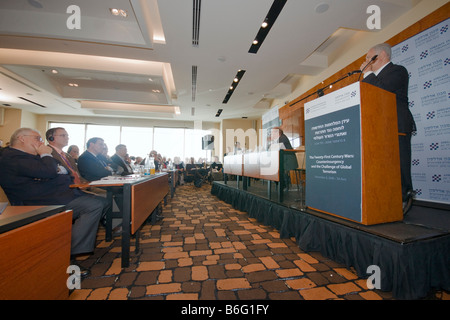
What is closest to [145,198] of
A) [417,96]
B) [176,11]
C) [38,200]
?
[38,200]

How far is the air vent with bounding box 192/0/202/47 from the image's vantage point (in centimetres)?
307

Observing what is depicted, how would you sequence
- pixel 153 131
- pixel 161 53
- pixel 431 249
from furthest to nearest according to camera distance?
pixel 153 131 → pixel 161 53 → pixel 431 249

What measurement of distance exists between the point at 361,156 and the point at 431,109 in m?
2.49

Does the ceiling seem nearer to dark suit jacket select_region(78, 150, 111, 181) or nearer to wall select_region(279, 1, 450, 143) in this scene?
wall select_region(279, 1, 450, 143)

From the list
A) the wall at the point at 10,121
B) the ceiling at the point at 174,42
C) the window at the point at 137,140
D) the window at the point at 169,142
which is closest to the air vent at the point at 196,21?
the ceiling at the point at 174,42

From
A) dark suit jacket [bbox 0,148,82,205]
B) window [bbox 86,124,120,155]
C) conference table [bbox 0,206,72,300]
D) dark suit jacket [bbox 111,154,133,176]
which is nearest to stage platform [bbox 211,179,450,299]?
conference table [bbox 0,206,72,300]

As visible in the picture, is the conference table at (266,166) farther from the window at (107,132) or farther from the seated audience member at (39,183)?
the window at (107,132)

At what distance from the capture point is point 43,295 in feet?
2.80

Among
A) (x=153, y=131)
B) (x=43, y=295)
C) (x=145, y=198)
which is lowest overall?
(x=43, y=295)

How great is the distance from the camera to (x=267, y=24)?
11.6ft

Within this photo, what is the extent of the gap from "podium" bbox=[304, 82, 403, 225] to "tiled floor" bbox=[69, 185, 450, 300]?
523 millimetres

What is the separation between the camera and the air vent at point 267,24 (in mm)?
3121

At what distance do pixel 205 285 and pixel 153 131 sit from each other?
1099 cm

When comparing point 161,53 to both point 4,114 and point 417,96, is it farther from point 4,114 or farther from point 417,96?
point 4,114
